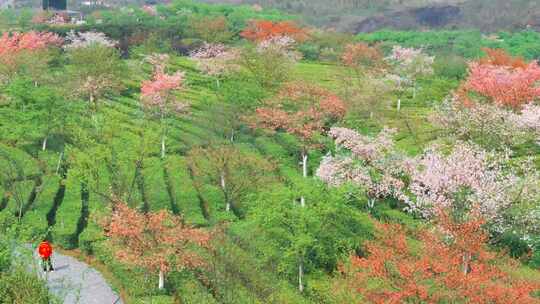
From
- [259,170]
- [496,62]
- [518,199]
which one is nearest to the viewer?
[518,199]

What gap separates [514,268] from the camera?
36.9m

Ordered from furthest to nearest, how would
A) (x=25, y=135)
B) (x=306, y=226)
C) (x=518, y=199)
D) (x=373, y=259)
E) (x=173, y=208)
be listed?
(x=25, y=135), (x=173, y=208), (x=518, y=199), (x=306, y=226), (x=373, y=259)

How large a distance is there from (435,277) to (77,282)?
2172 cm

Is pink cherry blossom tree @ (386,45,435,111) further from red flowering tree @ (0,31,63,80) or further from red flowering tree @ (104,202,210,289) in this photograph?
red flowering tree @ (0,31,63,80)

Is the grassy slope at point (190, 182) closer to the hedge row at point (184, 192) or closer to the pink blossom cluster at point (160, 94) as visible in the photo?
the hedge row at point (184, 192)

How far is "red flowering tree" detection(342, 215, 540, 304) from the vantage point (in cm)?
2727

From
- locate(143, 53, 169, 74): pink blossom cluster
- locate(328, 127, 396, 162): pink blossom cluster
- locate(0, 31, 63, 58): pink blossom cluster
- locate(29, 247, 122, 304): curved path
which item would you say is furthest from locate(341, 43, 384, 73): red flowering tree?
locate(29, 247, 122, 304): curved path

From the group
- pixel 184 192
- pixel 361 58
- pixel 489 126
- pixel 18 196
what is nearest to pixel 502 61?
pixel 361 58

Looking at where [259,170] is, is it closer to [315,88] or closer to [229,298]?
[315,88]

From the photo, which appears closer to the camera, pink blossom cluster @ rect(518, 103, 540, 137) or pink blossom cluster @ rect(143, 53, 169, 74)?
pink blossom cluster @ rect(518, 103, 540, 137)

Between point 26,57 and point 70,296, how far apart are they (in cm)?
4512

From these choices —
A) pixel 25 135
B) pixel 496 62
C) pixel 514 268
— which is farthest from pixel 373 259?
pixel 496 62

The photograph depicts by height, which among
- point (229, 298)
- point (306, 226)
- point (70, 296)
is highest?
point (306, 226)

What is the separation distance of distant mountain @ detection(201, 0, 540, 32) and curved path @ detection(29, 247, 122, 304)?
14234 cm
